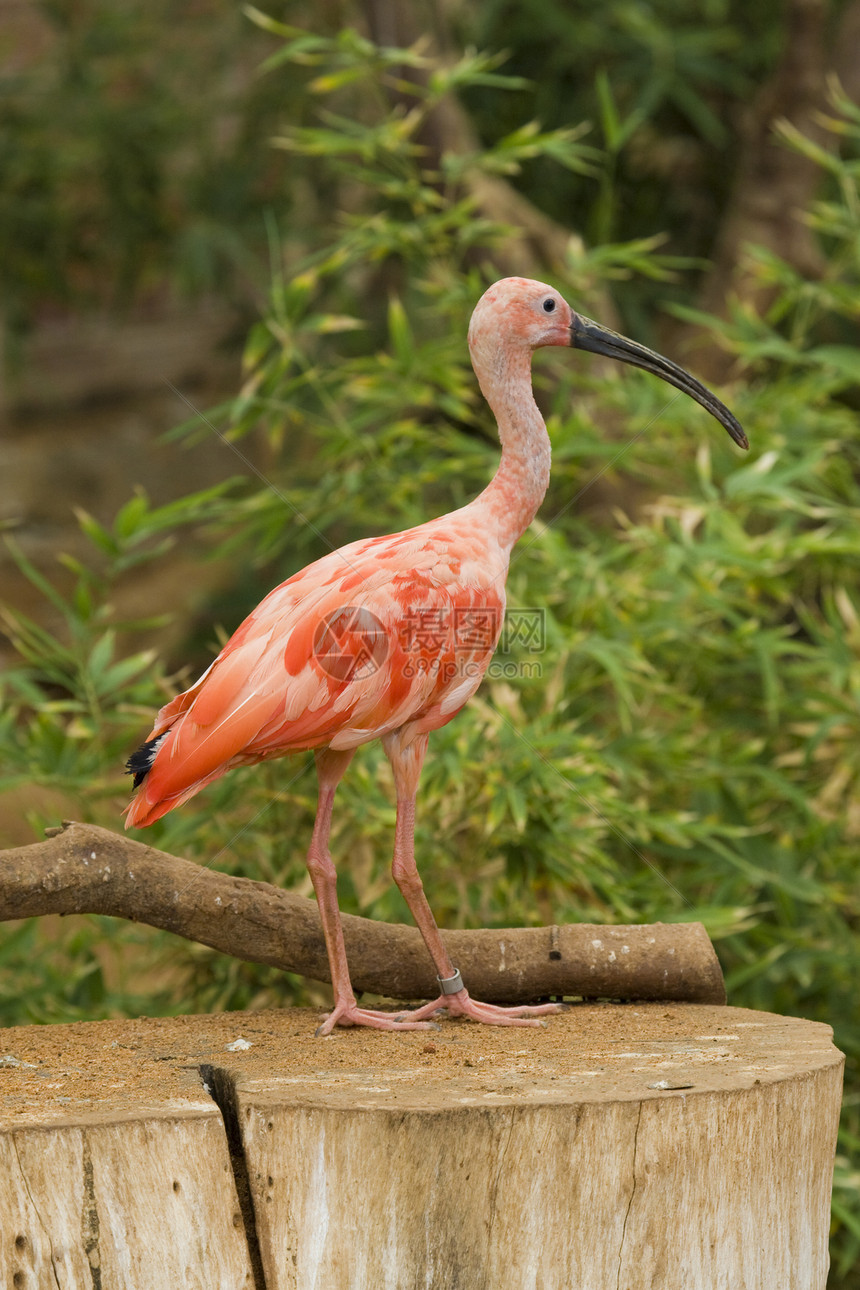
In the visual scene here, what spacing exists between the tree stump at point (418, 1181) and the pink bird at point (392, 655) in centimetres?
52

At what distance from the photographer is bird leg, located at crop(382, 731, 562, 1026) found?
7.98 ft

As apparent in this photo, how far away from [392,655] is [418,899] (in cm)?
48

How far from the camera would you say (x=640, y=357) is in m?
2.61

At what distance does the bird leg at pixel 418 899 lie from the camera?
2434 millimetres

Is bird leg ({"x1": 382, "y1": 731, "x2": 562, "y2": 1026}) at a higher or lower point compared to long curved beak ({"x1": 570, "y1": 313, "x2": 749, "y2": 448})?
lower

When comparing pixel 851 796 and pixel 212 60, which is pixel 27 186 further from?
pixel 851 796

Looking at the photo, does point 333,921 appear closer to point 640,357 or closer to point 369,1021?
point 369,1021

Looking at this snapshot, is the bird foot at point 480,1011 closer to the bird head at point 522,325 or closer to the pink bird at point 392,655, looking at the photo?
the pink bird at point 392,655

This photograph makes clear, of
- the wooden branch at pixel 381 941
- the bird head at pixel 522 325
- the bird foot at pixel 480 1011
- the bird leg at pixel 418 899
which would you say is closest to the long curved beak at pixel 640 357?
the bird head at pixel 522 325

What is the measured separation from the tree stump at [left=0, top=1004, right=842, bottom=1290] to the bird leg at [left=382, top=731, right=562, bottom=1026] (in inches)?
18.4

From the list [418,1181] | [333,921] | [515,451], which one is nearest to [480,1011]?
[333,921]

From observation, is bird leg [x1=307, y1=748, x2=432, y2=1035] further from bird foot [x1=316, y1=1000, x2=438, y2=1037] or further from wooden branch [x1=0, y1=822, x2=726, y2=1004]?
wooden branch [x1=0, y1=822, x2=726, y2=1004]

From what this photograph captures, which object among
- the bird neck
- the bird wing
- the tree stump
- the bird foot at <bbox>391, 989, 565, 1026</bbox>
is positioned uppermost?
the bird neck

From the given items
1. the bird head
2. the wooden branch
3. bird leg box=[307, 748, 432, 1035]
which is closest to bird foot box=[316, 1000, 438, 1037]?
bird leg box=[307, 748, 432, 1035]
